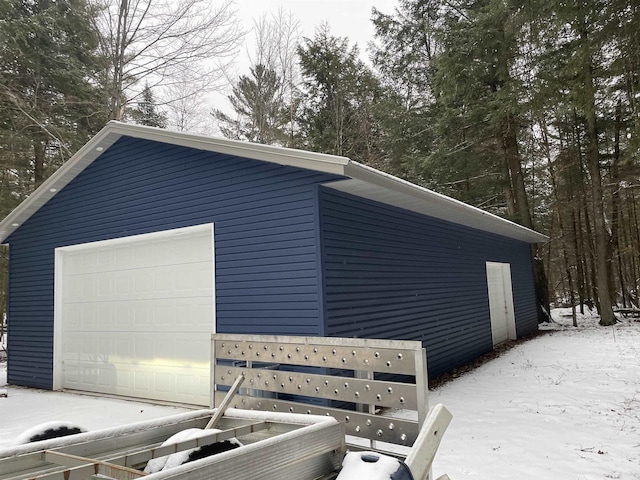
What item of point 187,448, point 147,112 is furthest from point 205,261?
point 147,112

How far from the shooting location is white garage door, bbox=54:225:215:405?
6090mm

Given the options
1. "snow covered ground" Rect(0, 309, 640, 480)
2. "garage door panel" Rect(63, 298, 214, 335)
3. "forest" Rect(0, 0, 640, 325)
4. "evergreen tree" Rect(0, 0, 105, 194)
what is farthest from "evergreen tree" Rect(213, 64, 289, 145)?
"snow covered ground" Rect(0, 309, 640, 480)

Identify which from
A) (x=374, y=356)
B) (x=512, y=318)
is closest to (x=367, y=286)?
(x=374, y=356)

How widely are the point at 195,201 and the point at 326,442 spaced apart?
4.91m

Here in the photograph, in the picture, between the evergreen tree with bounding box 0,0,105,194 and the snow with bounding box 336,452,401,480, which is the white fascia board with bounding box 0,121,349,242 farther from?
the evergreen tree with bounding box 0,0,105,194

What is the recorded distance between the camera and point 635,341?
33.0 feet

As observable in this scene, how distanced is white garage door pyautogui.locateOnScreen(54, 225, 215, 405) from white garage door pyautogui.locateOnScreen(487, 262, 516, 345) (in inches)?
286

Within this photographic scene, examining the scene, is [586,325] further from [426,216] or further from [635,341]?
[426,216]

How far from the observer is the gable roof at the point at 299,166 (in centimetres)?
482

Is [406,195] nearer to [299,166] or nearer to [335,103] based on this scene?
[299,166]

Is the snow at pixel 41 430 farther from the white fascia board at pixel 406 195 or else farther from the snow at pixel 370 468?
the white fascia board at pixel 406 195

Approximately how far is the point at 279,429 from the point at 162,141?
5.22 m

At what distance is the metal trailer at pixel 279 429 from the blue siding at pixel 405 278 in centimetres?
239

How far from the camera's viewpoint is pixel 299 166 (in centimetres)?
499
